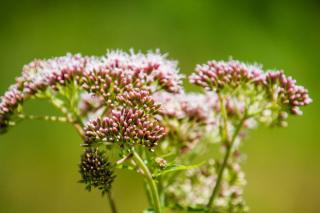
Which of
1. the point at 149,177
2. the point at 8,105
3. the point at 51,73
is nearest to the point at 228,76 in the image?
the point at 149,177

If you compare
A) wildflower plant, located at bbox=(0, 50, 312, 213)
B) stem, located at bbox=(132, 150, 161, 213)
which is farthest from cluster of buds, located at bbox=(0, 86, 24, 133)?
stem, located at bbox=(132, 150, 161, 213)

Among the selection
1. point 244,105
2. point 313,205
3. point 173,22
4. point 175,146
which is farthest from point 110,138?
point 173,22

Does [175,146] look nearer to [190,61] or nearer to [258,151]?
[258,151]

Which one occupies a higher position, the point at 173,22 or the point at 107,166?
the point at 173,22

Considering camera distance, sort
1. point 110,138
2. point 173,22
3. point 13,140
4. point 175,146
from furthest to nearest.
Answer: point 173,22
point 13,140
point 175,146
point 110,138

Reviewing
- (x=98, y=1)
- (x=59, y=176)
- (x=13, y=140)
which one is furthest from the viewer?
(x=98, y=1)
